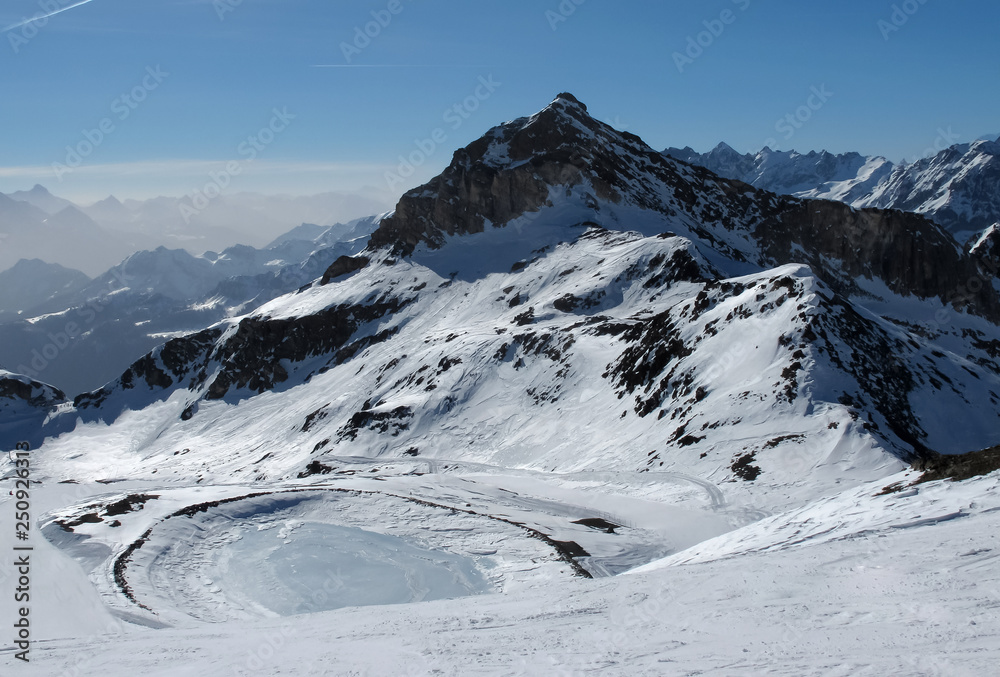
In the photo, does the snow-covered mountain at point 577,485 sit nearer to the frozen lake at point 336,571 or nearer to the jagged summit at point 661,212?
the frozen lake at point 336,571

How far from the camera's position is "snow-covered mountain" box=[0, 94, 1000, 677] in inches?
524

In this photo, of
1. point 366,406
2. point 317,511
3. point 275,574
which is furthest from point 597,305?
point 275,574

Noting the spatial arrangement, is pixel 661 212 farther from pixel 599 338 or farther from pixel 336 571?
pixel 336 571

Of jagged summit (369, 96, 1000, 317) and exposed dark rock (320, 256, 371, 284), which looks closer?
jagged summit (369, 96, 1000, 317)

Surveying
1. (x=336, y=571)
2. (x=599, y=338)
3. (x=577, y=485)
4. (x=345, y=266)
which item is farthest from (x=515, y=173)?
(x=336, y=571)

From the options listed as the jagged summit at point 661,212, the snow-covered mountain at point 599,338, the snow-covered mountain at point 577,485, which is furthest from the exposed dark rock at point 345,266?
the snow-covered mountain at point 577,485

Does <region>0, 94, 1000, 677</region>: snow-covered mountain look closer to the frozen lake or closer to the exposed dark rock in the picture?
the frozen lake

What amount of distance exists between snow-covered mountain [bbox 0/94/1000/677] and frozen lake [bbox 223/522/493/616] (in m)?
0.12

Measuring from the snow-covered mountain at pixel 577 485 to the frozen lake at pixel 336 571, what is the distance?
0.38 ft

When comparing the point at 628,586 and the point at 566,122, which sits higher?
the point at 566,122

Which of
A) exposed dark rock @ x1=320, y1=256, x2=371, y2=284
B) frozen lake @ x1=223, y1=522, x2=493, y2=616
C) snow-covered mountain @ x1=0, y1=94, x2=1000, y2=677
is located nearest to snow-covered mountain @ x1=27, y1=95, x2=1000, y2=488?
snow-covered mountain @ x1=0, y1=94, x2=1000, y2=677

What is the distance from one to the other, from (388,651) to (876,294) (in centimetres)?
10869

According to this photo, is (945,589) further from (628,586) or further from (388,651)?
(388,651)

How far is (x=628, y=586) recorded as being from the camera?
16641mm
